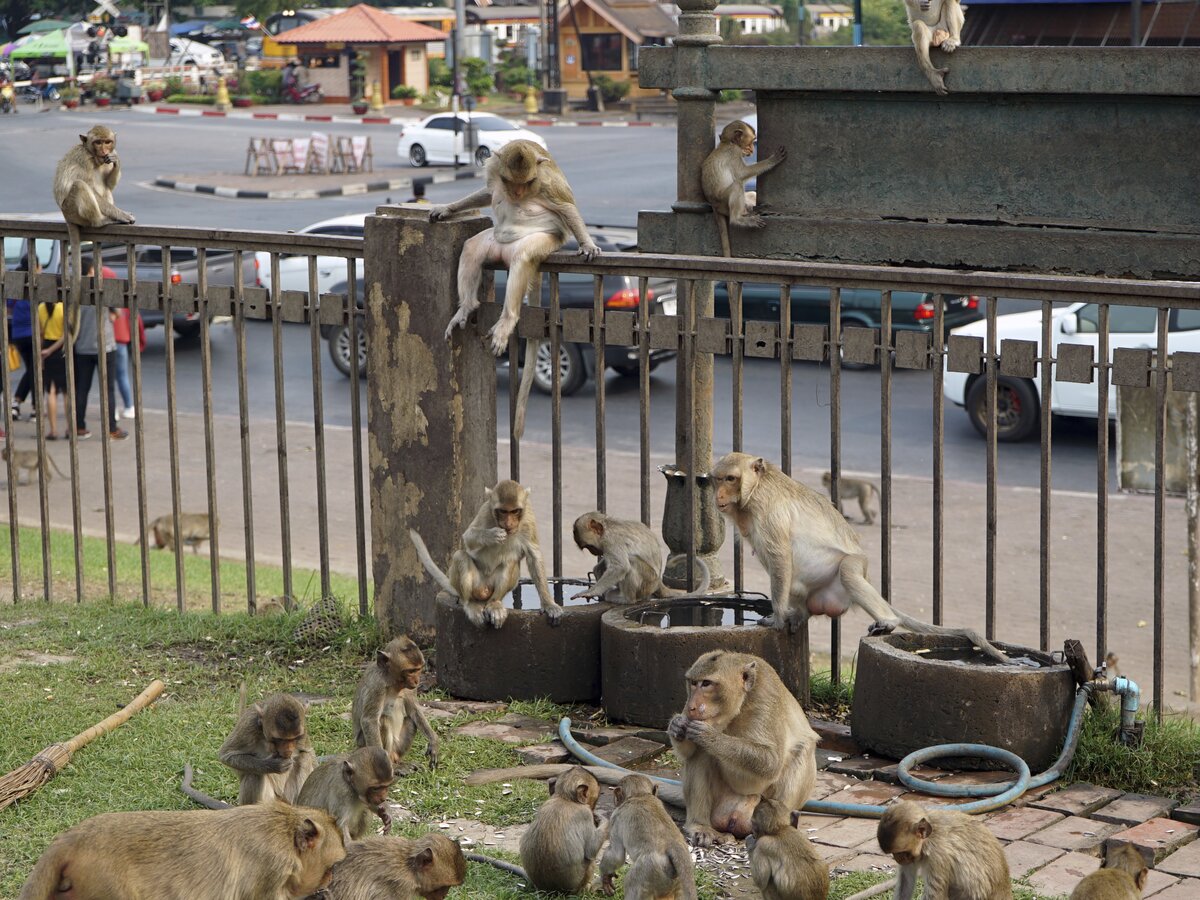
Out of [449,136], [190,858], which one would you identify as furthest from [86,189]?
[449,136]

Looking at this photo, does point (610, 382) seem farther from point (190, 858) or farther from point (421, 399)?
point (190, 858)

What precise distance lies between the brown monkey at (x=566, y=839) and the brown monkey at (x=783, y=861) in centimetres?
49

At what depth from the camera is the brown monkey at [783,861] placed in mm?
4617

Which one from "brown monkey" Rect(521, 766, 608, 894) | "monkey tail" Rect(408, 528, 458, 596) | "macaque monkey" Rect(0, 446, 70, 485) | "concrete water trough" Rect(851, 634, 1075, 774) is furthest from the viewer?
"macaque monkey" Rect(0, 446, 70, 485)

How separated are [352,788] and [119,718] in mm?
1834

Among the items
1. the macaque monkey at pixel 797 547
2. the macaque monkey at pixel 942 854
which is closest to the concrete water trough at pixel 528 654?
the macaque monkey at pixel 797 547

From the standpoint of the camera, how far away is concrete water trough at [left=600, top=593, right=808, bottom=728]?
623cm

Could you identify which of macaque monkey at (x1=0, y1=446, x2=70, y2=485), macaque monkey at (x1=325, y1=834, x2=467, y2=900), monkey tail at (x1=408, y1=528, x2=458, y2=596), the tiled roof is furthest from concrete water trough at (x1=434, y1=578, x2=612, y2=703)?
the tiled roof

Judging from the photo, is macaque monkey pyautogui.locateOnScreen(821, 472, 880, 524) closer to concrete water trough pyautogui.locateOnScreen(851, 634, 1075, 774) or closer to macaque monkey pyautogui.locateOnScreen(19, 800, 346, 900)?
concrete water trough pyautogui.locateOnScreen(851, 634, 1075, 774)

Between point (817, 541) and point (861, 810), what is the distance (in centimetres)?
110

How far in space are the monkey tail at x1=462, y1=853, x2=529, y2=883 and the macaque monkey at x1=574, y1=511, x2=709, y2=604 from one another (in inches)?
69.9

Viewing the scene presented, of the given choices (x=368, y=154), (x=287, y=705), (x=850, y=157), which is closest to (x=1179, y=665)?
(x=850, y=157)

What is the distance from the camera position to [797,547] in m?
6.28

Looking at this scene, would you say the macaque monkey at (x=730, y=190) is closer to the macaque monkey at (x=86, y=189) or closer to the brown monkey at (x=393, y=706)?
the macaque monkey at (x=86, y=189)
